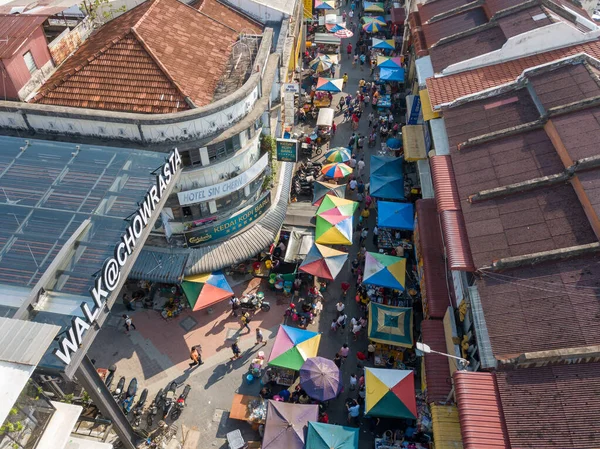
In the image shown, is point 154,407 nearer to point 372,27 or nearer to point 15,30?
point 15,30

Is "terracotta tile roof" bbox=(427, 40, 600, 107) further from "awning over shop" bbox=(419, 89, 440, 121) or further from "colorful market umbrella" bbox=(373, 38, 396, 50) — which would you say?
"colorful market umbrella" bbox=(373, 38, 396, 50)

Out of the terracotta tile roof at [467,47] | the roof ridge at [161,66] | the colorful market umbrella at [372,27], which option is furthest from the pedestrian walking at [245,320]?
the colorful market umbrella at [372,27]

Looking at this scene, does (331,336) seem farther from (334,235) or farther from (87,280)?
(87,280)

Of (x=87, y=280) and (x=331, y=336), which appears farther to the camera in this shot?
(x=331, y=336)

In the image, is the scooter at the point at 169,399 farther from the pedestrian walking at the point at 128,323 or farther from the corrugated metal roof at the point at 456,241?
the corrugated metal roof at the point at 456,241

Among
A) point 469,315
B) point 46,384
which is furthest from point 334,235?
point 46,384

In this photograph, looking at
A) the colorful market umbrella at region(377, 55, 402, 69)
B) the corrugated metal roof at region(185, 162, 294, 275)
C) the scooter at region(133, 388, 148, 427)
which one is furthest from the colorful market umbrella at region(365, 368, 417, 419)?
the colorful market umbrella at region(377, 55, 402, 69)
